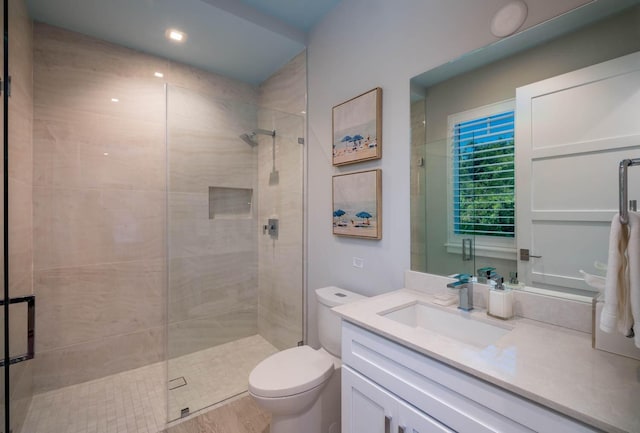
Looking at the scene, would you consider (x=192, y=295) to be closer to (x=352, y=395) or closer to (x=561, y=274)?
(x=352, y=395)

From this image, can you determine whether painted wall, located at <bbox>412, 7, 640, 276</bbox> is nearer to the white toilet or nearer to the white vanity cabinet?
the white vanity cabinet

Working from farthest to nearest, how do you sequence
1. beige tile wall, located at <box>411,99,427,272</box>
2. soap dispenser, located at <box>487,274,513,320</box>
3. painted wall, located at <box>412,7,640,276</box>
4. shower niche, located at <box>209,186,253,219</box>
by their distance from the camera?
shower niche, located at <box>209,186,253,219</box> → beige tile wall, located at <box>411,99,427,272</box> → soap dispenser, located at <box>487,274,513,320</box> → painted wall, located at <box>412,7,640,276</box>

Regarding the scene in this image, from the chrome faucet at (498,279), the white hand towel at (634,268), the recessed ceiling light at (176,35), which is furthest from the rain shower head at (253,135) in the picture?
the white hand towel at (634,268)

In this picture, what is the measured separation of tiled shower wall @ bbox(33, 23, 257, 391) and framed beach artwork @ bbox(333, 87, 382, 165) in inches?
36.0

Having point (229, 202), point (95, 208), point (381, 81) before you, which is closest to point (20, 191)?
point (95, 208)

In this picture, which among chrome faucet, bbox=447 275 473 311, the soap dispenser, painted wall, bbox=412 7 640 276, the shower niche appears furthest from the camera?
the shower niche

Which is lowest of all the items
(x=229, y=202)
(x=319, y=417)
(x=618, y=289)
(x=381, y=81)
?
(x=319, y=417)

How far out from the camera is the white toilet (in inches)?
52.7

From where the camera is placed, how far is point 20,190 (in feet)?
5.51

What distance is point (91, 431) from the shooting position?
1.66m

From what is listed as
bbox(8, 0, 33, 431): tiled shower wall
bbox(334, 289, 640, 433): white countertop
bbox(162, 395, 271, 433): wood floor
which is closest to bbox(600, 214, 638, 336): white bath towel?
bbox(334, 289, 640, 433): white countertop

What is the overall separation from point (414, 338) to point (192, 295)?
1.90m

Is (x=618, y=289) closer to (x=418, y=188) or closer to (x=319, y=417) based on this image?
(x=418, y=188)

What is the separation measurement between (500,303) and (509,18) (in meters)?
1.19
